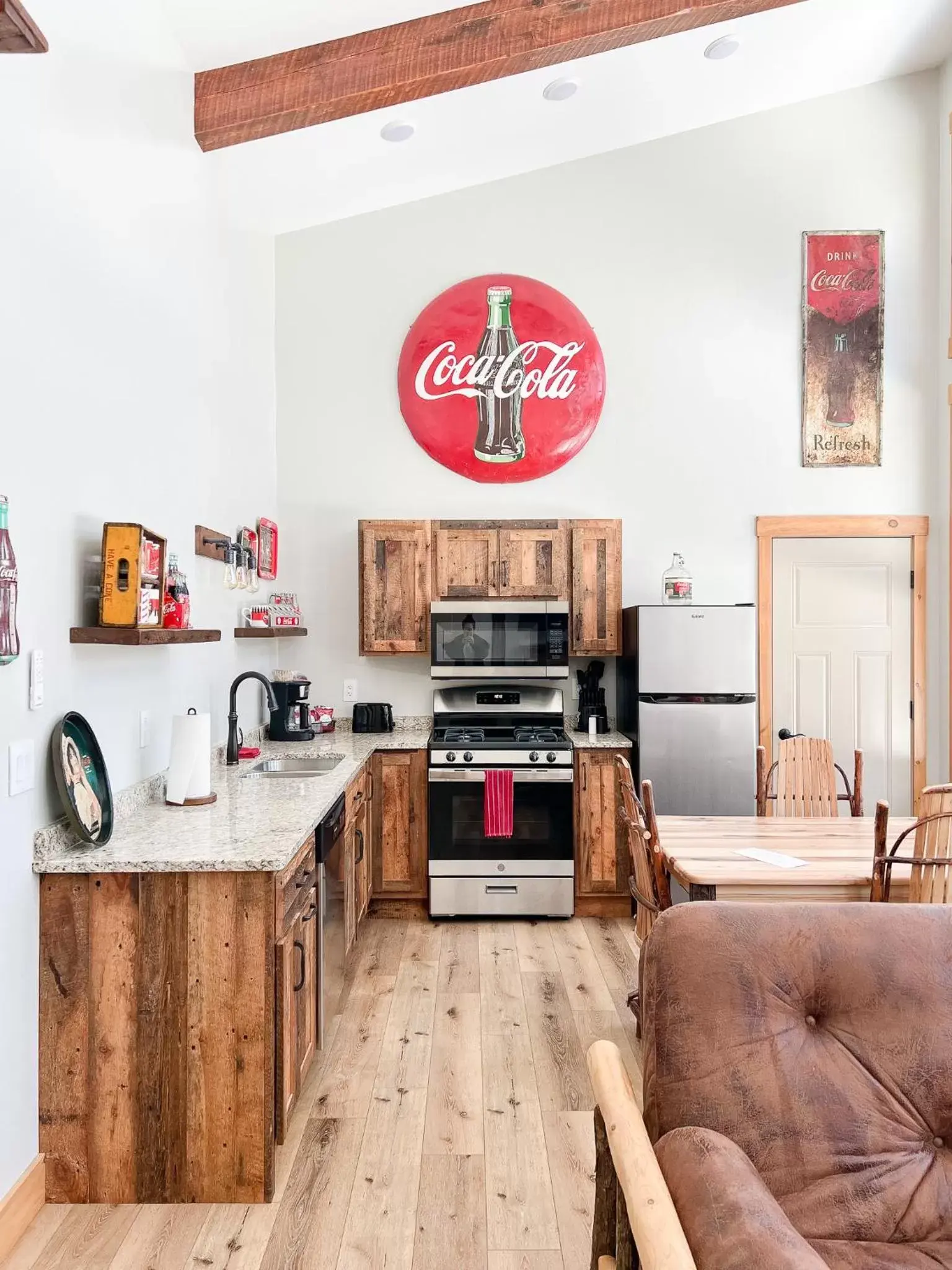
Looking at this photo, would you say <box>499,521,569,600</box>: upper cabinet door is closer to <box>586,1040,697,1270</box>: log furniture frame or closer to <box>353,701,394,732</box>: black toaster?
<box>353,701,394,732</box>: black toaster

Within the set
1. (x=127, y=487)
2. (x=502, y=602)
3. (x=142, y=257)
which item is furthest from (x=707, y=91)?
(x=127, y=487)

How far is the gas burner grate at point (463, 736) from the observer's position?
4266 millimetres

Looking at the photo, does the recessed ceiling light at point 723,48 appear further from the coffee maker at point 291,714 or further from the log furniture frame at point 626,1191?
the log furniture frame at point 626,1191

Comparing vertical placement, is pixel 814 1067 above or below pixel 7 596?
below

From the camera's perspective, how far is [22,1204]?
6.62 feet

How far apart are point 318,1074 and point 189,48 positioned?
378 cm

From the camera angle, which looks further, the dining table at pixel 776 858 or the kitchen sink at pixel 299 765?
the kitchen sink at pixel 299 765

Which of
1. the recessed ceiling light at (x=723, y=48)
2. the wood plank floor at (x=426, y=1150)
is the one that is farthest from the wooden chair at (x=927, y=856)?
the recessed ceiling light at (x=723, y=48)

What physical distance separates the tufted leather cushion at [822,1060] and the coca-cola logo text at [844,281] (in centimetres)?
428

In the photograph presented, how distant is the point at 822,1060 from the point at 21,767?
183 centimetres

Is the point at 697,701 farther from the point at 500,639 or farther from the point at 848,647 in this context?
the point at 848,647

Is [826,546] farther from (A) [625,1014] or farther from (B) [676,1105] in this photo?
(B) [676,1105]

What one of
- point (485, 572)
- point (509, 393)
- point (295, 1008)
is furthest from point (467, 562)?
point (295, 1008)

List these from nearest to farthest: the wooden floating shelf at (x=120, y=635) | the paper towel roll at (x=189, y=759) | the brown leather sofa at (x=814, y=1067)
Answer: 1. the brown leather sofa at (x=814, y=1067)
2. the wooden floating shelf at (x=120, y=635)
3. the paper towel roll at (x=189, y=759)
